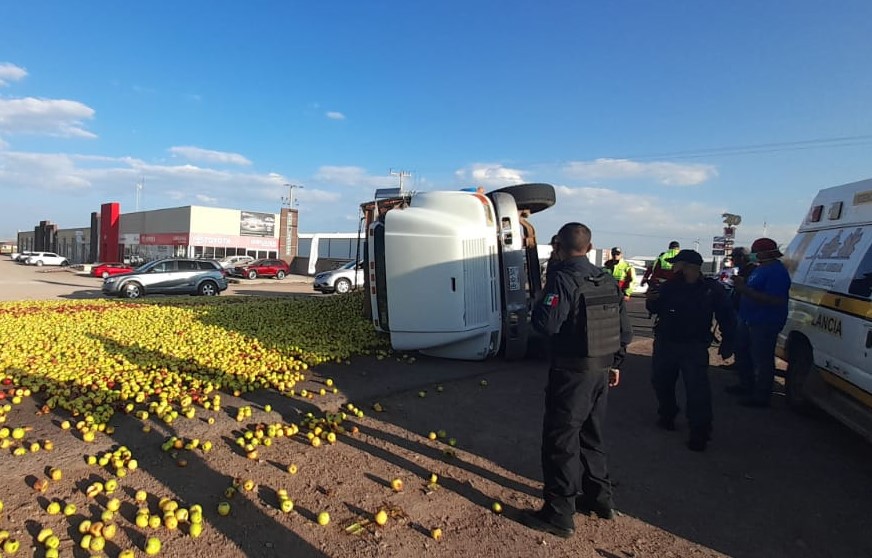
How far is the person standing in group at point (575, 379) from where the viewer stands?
326 centimetres

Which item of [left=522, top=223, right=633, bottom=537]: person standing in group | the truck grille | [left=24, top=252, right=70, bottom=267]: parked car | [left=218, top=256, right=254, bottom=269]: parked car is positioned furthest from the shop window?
[left=522, top=223, right=633, bottom=537]: person standing in group

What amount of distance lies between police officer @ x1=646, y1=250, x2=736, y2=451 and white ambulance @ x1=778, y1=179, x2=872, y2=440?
968mm

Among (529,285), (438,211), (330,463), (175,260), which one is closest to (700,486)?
(330,463)

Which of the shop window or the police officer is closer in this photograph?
the police officer

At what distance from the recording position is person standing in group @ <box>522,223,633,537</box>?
10.7 ft

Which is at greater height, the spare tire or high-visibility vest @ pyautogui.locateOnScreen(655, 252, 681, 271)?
the spare tire

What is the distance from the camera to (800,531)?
11.3 feet

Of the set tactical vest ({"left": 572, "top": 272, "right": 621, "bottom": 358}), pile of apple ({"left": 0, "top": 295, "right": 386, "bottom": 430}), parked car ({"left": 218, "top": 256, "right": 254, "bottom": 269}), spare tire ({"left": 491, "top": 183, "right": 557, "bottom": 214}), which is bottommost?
pile of apple ({"left": 0, "top": 295, "right": 386, "bottom": 430})

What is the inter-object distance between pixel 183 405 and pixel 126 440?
0.71m

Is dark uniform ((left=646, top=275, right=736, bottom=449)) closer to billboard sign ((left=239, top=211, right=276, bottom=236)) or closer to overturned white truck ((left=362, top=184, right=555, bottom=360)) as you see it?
overturned white truck ((left=362, top=184, right=555, bottom=360))

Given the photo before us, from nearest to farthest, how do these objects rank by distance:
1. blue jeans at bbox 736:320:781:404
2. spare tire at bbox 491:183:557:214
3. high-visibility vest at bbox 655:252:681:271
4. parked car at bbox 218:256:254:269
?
blue jeans at bbox 736:320:781:404, spare tire at bbox 491:183:557:214, high-visibility vest at bbox 655:252:681:271, parked car at bbox 218:256:254:269

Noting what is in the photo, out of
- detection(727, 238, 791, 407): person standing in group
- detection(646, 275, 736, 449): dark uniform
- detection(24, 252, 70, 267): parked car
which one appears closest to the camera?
detection(646, 275, 736, 449): dark uniform

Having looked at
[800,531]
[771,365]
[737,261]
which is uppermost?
[737,261]

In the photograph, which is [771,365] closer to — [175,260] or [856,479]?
[856,479]
